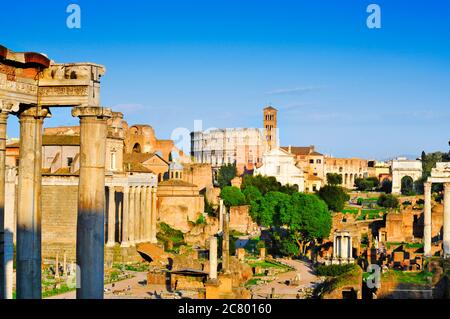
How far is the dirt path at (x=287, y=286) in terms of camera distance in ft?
Answer: 123

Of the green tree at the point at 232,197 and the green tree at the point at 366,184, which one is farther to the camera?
the green tree at the point at 366,184

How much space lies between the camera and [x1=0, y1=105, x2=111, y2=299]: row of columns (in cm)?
1275

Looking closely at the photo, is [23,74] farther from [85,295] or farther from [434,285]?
[434,285]

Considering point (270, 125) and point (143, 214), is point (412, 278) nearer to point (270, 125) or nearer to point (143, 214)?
point (143, 214)

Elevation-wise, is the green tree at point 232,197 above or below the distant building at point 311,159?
below

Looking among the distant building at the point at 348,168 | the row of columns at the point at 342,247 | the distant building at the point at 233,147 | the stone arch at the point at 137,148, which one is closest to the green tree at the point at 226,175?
the distant building at the point at 233,147

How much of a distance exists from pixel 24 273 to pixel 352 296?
20.8 m

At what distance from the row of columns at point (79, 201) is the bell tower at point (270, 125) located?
127 m

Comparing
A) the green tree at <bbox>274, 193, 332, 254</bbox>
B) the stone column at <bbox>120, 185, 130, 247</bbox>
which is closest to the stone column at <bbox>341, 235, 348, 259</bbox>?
the green tree at <bbox>274, 193, 332, 254</bbox>

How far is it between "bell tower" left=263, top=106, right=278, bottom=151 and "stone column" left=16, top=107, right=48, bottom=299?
4986 inches

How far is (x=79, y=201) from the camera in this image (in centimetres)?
1288

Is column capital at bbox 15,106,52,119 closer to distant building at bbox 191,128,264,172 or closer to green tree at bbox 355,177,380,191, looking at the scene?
distant building at bbox 191,128,264,172

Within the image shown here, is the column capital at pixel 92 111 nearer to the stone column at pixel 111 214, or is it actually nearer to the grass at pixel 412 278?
the grass at pixel 412 278
